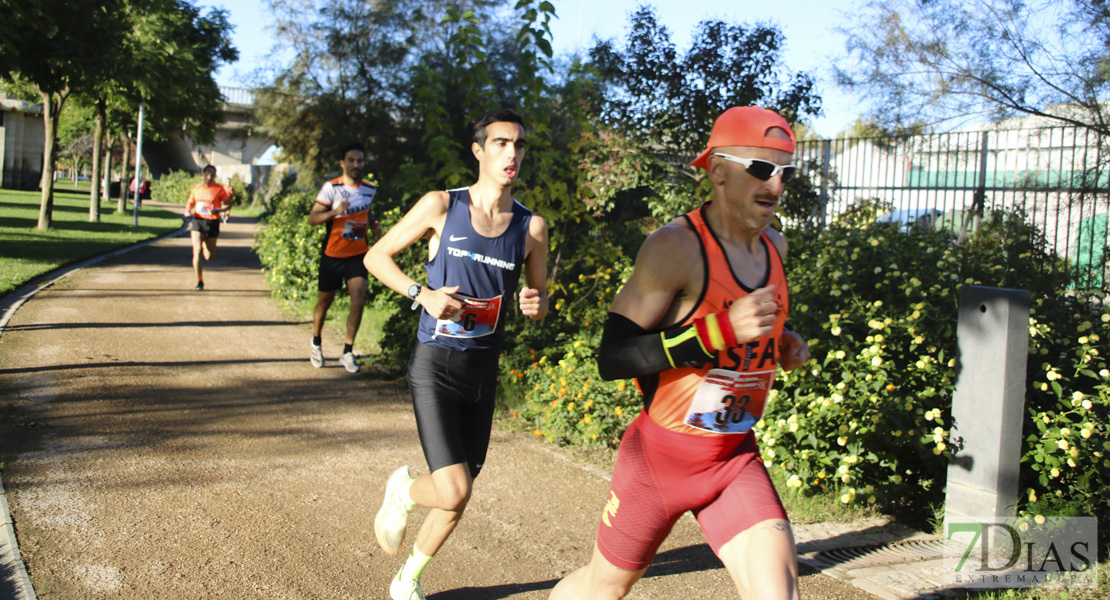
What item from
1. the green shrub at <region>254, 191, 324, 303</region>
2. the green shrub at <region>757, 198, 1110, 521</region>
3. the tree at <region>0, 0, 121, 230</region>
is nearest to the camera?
the green shrub at <region>757, 198, 1110, 521</region>

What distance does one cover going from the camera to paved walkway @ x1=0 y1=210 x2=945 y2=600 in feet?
12.9

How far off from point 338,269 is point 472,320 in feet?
16.0

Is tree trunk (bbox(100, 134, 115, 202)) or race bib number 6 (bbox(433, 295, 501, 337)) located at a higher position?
tree trunk (bbox(100, 134, 115, 202))

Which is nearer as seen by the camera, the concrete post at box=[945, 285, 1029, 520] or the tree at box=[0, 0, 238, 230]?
the concrete post at box=[945, 285, 1029, 520]

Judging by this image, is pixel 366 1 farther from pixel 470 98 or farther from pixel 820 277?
pixel 820 277

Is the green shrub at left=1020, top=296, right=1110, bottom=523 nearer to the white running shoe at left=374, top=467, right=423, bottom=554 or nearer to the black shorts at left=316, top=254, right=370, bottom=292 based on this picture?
the white running shoe at left=374, top=467, right=423, bottom=554

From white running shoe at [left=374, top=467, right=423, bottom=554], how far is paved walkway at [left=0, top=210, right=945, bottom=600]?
21 cm

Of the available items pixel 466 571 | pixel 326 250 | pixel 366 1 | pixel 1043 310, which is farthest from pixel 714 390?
pixel 366 1

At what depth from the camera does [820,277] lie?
5664mm

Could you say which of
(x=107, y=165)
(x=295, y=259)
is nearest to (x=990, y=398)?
(x=295, y=259)

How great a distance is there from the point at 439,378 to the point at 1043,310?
12.6 ft

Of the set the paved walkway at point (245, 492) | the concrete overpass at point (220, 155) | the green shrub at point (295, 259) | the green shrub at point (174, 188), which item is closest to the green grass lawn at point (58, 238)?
the green shrub at point (295, 259)

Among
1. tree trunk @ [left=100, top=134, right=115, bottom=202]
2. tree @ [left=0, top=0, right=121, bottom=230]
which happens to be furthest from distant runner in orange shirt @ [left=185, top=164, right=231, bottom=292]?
tree trunk @ [left=100, top=134, right=115, bottom=202]

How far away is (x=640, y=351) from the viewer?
2.59 metres
